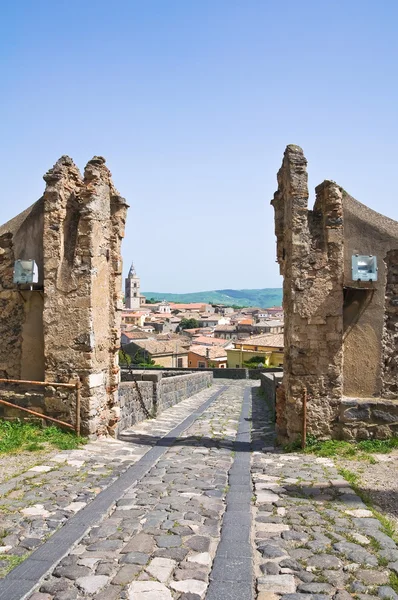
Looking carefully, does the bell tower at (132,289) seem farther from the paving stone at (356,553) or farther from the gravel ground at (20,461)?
the paving stone at (356,553)

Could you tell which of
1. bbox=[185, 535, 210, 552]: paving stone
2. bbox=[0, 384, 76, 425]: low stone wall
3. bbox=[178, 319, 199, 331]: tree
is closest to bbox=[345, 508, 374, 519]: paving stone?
bbox=[185, 535, 210, 552]: paving stone

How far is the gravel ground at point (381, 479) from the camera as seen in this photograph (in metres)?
5.82

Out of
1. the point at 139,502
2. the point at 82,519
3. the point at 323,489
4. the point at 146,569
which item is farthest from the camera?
the point at 323,489

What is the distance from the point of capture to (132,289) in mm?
171500

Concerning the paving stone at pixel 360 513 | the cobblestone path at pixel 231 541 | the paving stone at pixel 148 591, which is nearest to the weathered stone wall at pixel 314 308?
the cobblestone path at pixel 231 541

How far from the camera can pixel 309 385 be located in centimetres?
864

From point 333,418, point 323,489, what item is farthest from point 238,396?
point 323,489

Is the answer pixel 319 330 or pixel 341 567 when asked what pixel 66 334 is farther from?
pixel 341 567

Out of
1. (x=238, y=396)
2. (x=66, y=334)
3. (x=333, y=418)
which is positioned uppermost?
(x=66, y=334)

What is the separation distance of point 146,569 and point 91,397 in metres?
4.92

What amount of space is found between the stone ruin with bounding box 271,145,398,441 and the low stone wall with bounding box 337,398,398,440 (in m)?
0.02

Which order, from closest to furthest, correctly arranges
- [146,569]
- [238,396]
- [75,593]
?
[75,593] < [146,569] < [238,396]

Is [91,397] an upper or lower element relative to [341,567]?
upper

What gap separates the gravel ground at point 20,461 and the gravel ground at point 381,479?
4070 millimetres
